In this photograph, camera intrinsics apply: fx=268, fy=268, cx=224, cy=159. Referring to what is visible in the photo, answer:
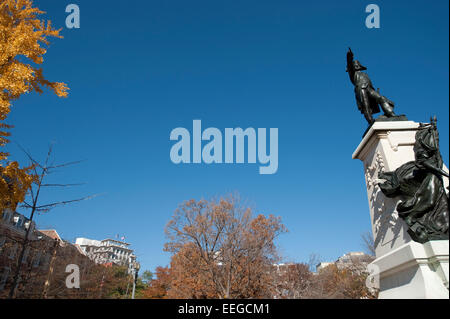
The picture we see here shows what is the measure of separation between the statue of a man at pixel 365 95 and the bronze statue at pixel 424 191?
151 centimetres

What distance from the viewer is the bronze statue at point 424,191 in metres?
3.96

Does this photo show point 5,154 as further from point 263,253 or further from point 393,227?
point 263,253

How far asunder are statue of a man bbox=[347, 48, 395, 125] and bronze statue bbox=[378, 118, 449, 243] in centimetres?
151

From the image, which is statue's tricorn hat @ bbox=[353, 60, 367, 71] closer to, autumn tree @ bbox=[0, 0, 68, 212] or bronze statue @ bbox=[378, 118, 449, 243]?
bronze statue @ bbox=[378, 118, 449, 243]

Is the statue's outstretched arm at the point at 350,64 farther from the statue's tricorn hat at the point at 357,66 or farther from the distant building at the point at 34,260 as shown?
the distant building at the point at 34,260

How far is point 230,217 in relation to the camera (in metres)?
25.8

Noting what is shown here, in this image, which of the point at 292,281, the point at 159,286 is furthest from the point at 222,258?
the point at 159,286

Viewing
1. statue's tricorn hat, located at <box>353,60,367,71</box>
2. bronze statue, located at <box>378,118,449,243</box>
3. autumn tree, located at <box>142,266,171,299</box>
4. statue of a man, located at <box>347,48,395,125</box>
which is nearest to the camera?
bronze statue, located at <box>378,118,449,243</box>

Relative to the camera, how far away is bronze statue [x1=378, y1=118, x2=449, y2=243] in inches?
156

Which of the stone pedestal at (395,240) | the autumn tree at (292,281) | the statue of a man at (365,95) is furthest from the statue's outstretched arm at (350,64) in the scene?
the autumn tree at (292,281)

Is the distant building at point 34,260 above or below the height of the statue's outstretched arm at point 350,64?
below

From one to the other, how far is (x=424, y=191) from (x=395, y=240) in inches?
39.2

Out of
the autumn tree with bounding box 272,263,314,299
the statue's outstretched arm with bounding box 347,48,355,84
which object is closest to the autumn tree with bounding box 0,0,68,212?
the statue's outstretched arm with bounding box 347,48,355,84
